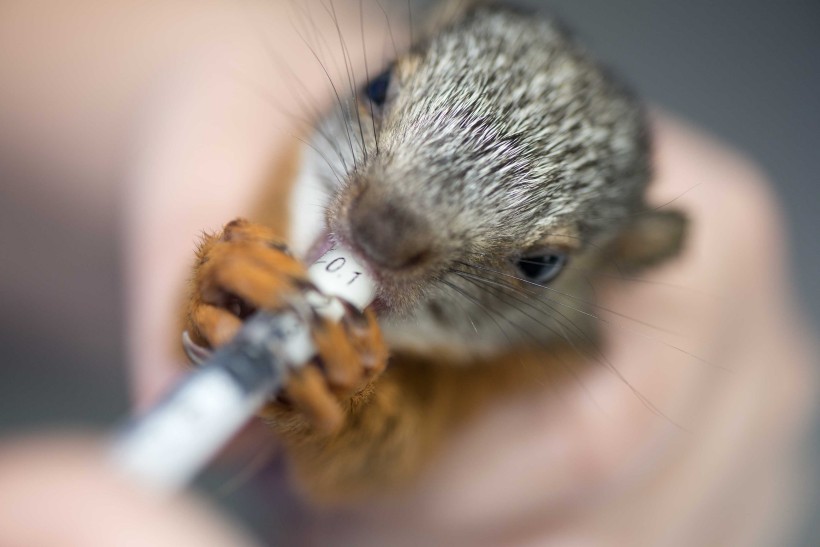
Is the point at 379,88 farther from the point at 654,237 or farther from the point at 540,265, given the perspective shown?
the point at 654,237

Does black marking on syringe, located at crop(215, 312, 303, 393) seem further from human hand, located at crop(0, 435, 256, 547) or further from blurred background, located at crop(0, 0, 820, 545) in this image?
blurred background, located at crop(0, 0, 820, 545)

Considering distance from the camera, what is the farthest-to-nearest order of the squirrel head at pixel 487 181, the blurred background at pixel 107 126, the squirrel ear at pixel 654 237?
the blurred background at pixel 107 126, the squirrel ear at pixel 654 237, the squirrel head at pixel 487 181

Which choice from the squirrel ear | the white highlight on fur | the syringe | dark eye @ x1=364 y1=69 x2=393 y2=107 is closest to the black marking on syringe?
the syringe

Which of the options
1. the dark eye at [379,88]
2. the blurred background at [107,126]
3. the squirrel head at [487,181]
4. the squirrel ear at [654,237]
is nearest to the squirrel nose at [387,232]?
the squirrel head at [487,181]

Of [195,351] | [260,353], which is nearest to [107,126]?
[195,351]

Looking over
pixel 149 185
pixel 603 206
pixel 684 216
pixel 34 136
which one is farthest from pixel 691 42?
pixel 34 136

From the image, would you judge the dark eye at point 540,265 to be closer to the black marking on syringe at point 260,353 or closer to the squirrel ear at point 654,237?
the squirrel ear at point 654,237
